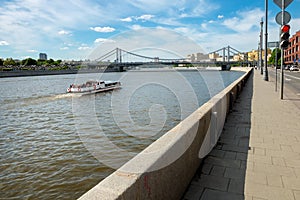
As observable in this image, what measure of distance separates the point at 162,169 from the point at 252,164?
2.01 meters

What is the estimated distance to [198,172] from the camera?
11.0 feet

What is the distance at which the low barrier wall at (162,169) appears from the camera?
1677 mm

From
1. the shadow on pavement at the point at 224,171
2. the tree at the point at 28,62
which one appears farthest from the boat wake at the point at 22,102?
the tree at the point at 28,62

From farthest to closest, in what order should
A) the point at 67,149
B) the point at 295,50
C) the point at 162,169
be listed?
the point at 295,50
the point at 67,149
the point at 162,169

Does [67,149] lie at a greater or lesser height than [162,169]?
lesser

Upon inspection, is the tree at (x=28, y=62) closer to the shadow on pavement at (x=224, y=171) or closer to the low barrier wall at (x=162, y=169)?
the shadow on pavement at (x=224, y=171)

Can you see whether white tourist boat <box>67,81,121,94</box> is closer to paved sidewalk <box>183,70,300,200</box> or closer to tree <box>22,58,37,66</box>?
paved sidewalk <box>183,70,300,200</box>

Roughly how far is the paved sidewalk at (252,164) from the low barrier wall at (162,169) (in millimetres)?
237

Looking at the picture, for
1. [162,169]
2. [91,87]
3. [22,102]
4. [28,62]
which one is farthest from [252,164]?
[28,62]

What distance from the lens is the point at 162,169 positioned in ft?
7.23

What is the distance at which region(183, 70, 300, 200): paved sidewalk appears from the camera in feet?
9.32

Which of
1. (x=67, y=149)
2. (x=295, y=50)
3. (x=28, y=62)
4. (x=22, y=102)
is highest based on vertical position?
(x=295, y=50)

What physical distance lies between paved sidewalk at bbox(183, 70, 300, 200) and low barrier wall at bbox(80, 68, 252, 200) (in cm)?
24

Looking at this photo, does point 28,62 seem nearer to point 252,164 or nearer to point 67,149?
point 67,149
